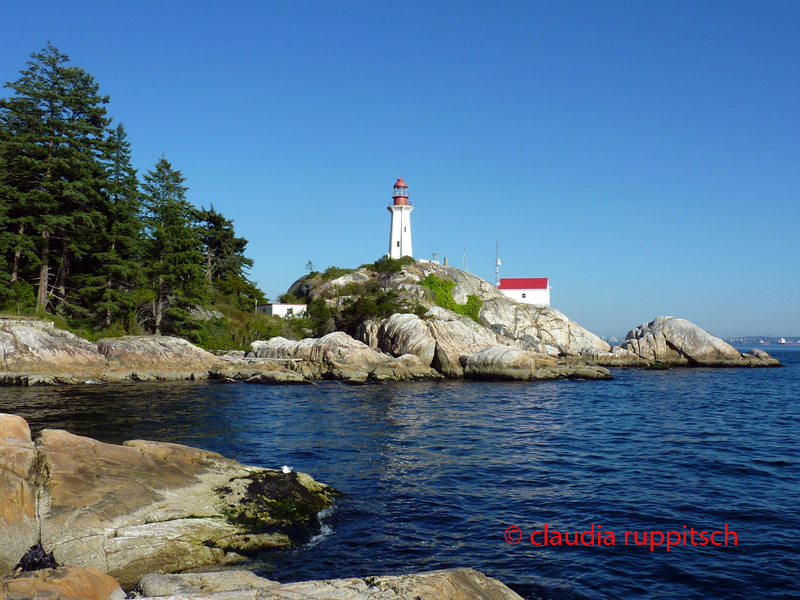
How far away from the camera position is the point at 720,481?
40.9 feet

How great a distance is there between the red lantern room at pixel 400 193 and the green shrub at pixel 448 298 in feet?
34.8

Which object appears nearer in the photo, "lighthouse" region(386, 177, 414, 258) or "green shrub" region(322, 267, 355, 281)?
"green shrub" region(322, 267, 355, 281)

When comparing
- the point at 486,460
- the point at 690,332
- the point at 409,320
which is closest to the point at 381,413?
the point at 486,460

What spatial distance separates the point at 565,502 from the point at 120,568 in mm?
8089

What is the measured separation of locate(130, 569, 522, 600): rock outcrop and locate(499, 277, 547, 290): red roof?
59060 millimetres

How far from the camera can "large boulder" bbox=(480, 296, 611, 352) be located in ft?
182

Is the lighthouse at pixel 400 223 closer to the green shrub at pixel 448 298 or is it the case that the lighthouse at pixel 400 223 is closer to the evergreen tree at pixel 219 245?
the green shrub at pixel 448 298

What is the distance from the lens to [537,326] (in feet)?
186

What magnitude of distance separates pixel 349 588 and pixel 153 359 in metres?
30.8

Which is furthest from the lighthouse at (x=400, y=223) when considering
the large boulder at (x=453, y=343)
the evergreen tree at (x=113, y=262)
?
the evergreen tree at (x=113, y=262)

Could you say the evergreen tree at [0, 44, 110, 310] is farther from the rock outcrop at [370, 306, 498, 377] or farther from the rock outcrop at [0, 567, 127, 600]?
the rock outcrop at [0, 567, 127, 600]

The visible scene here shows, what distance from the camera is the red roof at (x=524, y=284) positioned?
208ft

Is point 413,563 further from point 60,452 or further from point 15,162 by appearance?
point 15,162

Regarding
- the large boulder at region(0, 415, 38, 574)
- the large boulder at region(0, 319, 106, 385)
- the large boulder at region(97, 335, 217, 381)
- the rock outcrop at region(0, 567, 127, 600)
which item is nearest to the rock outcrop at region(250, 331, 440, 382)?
the large boulder at region(97, 335, 217, 381)
